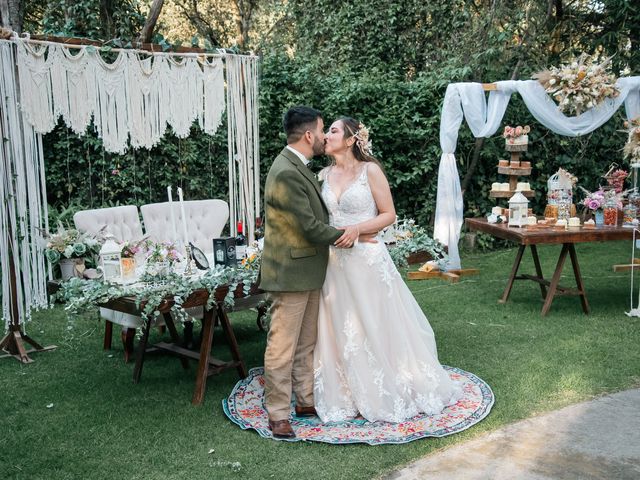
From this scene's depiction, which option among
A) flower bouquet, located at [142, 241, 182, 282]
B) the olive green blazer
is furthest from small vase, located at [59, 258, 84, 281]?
the olive green blazer

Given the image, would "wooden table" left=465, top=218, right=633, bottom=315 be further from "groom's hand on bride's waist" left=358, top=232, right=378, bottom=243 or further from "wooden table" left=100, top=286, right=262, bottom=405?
"wooden table" left=100, top=286, right=262, bottom=405

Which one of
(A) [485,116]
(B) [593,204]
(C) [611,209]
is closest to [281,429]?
(B) [593,204]

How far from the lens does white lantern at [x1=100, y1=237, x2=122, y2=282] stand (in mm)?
3780

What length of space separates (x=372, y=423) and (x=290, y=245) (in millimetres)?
1081

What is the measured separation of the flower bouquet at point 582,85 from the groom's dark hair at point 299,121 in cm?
371

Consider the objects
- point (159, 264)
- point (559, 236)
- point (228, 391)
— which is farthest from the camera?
point (559, 236)

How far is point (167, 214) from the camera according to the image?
559 cm

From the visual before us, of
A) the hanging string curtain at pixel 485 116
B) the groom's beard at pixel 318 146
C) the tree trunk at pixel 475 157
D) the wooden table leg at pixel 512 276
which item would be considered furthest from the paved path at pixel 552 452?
the tree trunk at pixel 475 157

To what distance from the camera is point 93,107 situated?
4965 millimetres

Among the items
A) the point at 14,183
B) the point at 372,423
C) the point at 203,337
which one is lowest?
the point at 372,423

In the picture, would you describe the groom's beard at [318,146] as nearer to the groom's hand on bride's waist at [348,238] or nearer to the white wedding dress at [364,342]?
the white wedding dress at [364,342]

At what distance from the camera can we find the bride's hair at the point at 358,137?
365 centimetres

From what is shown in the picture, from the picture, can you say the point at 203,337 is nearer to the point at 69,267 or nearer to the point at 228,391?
the point at 228,391

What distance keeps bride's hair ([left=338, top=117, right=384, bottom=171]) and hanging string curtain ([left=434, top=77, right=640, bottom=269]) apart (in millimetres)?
3501
